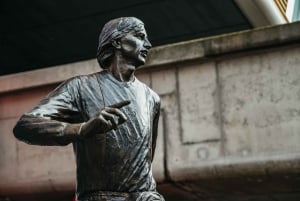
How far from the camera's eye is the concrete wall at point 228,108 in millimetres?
10570

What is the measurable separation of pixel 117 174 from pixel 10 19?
13916mm

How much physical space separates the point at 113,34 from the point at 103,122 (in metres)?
0.80

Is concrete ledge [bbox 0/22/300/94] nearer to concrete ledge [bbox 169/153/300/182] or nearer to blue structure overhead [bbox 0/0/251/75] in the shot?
concrete ledge [bbox 169/153/300/182]

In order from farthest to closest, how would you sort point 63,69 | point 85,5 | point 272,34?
1. point 85,5
2. point 63,69
3. point 272,34

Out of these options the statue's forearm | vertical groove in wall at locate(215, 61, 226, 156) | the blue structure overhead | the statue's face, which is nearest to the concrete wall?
vertical groove in wall at locate(215, 61, 226, 156)

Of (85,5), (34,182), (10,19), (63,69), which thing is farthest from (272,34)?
(10,19)

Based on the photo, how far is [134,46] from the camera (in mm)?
4090

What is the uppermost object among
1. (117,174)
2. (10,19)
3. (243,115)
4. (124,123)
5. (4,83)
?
(10,19)

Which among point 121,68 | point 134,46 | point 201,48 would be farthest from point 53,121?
point 201,48

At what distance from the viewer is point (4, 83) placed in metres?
12.8

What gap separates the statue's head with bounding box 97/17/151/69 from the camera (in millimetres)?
4078

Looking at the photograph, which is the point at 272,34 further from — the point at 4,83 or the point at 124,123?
the point at 124,123

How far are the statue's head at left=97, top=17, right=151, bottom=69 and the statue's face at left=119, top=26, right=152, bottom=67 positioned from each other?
2cm

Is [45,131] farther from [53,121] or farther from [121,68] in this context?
[121,68]
